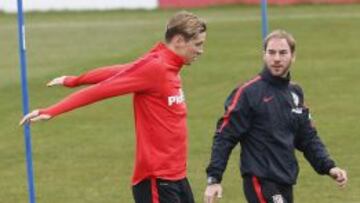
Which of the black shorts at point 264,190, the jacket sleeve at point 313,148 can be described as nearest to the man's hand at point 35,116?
the black shorts at point 264,190

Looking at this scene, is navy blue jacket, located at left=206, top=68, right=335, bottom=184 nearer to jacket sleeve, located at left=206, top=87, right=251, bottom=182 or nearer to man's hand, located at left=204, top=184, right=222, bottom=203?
jacket sleeve, located at left=206, top=87, right=251, bottom=182

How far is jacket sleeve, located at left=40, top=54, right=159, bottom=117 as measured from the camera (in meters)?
7.09

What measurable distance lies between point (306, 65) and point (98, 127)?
9.14m

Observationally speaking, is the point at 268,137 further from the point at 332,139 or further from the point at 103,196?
the point at 332,139

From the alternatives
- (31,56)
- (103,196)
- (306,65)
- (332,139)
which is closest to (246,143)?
(103,196)

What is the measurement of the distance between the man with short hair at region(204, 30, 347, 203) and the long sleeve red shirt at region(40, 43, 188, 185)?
0.90 ft

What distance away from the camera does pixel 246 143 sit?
7.72 metres

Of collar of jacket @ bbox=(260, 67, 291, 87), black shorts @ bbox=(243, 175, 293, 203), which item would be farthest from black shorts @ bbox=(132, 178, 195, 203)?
collar of jacket @ bbox=(260, 67, 291, 87)

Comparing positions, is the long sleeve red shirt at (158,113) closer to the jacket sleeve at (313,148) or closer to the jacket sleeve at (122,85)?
the jacket sleeve at (122,85)

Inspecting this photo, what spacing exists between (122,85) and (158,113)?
0.39 meters

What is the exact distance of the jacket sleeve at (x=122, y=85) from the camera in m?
7.09

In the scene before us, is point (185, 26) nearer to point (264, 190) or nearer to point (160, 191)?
point (160, 191)

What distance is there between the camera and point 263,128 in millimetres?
7621

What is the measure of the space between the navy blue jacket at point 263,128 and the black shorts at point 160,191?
1.05 ft
